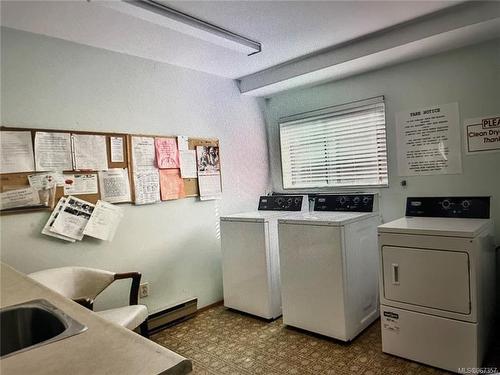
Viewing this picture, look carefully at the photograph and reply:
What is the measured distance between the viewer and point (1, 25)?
2088 millimetres

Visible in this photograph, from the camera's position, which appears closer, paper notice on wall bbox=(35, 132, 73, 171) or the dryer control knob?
paper notice on wall bbox=(35, 132, 73, 171)

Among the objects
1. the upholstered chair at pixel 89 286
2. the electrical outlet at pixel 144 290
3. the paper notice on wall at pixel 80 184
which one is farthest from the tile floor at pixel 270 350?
the paper notice on wall at pixel 80 184

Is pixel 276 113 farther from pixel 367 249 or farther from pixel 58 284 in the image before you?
pixel 58 284

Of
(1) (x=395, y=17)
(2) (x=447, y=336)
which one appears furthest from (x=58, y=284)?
(1) (x=395, y=17)

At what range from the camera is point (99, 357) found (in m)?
0.80

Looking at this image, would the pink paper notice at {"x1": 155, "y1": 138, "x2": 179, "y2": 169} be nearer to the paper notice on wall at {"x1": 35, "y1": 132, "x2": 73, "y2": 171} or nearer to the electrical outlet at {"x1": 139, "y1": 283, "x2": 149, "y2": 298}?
the paper notice on wall at {"x1": 35, "y1": 132, "x2": 73, "y2": 171}

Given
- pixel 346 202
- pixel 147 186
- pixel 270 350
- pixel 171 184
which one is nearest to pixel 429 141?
pixel 346 202

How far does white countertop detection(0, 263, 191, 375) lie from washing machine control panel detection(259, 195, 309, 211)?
2340 millimetres

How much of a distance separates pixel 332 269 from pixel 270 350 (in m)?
0.75

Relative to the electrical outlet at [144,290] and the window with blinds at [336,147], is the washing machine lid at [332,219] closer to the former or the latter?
the window with blinds at [336,147]

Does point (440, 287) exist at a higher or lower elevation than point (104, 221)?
lower

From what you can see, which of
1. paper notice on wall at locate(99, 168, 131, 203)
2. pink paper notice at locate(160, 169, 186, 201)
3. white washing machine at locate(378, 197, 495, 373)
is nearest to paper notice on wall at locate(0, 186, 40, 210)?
paper notice on wall at locate(99, 168, 131, 203)

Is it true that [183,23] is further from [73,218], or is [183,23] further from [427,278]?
[427,278]

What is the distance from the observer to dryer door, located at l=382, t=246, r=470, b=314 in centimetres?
191
